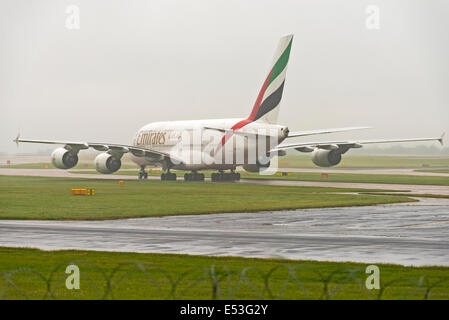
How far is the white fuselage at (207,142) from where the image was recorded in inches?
2522

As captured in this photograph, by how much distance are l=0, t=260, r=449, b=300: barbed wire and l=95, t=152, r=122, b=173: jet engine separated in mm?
54743

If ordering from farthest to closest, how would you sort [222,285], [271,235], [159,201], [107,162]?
[107,162], [159,201], [271,235], [222,285]

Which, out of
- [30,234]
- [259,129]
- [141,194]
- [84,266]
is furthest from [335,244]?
[259,129]

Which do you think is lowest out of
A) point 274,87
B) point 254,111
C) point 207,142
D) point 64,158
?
point 64,158

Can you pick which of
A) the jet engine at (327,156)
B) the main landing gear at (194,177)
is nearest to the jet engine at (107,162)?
the main landing gear at (194,177)

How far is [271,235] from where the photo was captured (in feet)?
91.8

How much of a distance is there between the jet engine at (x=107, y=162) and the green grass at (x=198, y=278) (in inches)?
2021

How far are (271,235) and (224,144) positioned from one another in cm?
3978

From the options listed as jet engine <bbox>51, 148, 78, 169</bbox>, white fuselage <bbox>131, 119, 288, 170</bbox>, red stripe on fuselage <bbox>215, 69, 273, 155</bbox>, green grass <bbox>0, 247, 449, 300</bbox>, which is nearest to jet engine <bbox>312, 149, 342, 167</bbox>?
white fuselage <bbox>131, 119, 288, 170</bbox>

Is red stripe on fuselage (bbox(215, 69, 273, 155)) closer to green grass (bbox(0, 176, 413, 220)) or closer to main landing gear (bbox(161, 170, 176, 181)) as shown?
green grass (bbox(0, 176, 413, 220))

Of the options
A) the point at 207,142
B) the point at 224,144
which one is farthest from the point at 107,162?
the point at 224,144

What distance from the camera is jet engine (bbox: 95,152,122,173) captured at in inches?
2911

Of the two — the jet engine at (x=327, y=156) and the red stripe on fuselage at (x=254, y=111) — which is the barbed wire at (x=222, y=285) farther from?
the jet engine at (x=327, y=156)

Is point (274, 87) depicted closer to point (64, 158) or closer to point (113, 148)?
point (113, 148)
